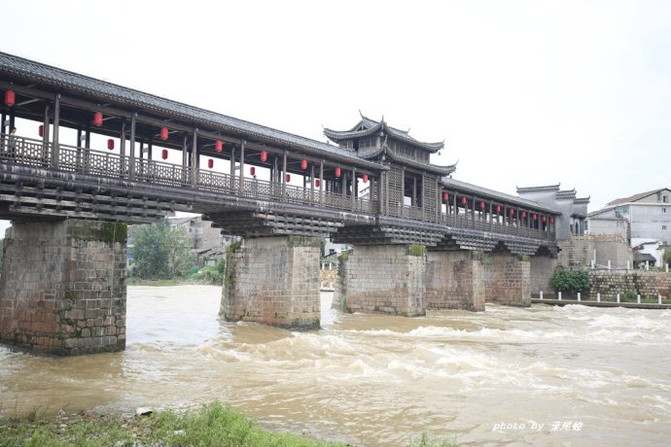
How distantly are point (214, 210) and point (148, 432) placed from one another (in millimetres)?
11916

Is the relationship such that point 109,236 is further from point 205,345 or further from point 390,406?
point 390,406

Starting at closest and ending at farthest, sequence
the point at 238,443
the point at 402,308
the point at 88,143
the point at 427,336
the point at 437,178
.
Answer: the point at 238,443 → the point at 88,143 → the point at 427,336 → the point at 402,308 → the point at 437,178

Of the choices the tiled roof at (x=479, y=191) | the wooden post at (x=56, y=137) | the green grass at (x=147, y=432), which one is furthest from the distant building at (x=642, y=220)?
the green grass at (x=147, y=432)

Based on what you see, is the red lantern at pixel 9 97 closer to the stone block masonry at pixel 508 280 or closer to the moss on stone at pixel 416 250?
the moss on stone at pixel 416 250

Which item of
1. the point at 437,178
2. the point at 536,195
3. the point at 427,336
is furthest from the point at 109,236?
the point at 536,195

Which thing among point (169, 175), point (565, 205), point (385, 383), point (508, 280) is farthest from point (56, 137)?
point (565, 205)

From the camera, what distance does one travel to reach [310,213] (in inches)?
774

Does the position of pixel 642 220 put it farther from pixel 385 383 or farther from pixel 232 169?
pixel 385 383

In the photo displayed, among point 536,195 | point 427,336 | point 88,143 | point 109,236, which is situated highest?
point 536,195

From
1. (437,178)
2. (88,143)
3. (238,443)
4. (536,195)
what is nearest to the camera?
(238,443)

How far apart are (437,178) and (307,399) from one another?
19.9 metres

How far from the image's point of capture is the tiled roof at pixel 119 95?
482 inches

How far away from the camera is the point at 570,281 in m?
39.0

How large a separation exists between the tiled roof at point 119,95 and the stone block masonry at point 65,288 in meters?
3.27
